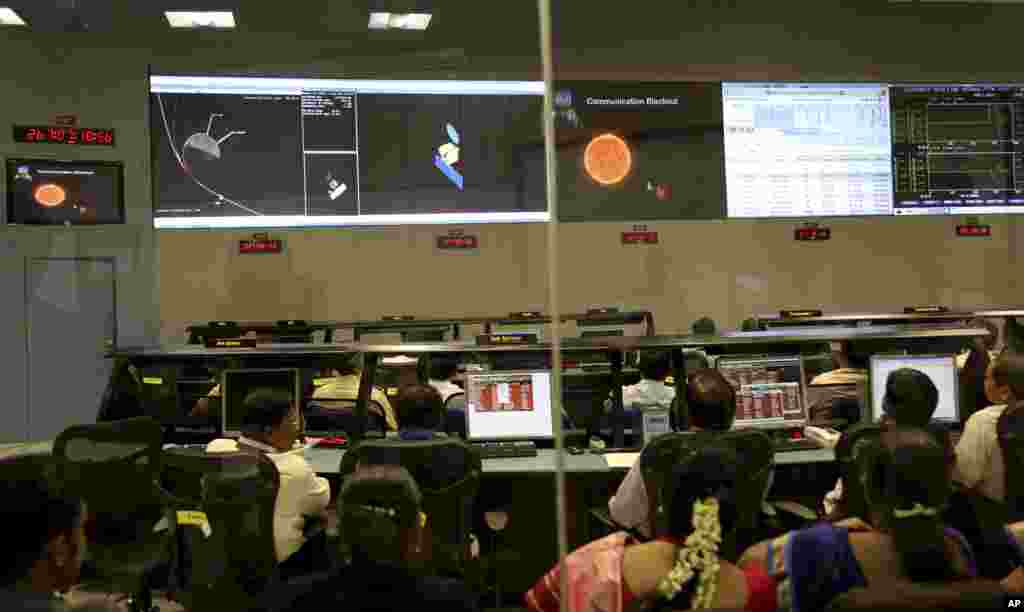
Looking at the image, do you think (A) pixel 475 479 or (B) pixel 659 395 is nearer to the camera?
(A) pixel 475 479

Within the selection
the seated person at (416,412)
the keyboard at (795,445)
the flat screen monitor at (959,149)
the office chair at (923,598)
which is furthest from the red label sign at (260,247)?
the office chair at (923,598)

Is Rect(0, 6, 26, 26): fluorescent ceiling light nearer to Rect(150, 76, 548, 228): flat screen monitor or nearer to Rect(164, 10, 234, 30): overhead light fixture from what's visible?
Rect(164, 10, 234, 30): overhead light fixture

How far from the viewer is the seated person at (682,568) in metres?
2.04

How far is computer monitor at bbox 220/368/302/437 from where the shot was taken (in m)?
4.01

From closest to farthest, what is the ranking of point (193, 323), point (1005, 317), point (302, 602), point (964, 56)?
point (302, 602), point (1005, 317), point (964, 56), point (193, 323)

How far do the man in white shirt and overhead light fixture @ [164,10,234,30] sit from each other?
18.0 feet

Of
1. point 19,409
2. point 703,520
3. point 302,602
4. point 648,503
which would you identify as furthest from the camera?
point 19,409

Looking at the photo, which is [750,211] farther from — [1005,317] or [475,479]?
[475,479]

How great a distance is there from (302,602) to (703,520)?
3.20 feet

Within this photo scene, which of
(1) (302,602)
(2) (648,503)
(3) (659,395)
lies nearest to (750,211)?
(3) (659,395)

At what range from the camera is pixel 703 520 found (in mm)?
2076

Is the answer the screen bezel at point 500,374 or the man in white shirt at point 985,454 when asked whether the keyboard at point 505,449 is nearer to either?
the screen bezel at point 500,374

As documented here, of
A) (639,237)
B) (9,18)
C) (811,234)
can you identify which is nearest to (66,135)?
(9,18)

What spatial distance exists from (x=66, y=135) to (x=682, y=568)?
6.17m
